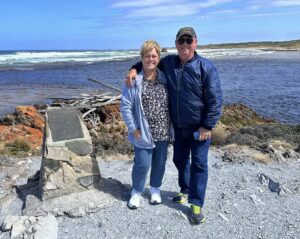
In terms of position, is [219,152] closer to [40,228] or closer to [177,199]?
[177,199]

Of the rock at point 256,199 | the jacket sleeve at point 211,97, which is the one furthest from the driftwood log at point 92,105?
the jacket sleeve at point 211,97

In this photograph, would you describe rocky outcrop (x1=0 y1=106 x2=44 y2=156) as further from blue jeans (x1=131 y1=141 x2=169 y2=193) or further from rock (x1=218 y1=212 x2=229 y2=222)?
rock (x1=218 y1=212 x2=229 y2=222)

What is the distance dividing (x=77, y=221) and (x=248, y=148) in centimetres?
465

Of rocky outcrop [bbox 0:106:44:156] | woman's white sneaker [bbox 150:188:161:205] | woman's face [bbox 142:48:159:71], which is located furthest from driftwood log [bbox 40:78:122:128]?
woman's face [bbox 142:48:159:71]

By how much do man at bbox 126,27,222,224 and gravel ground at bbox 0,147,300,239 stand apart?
0.90 feet

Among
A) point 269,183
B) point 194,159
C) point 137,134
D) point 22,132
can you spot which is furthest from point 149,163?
point 22,132

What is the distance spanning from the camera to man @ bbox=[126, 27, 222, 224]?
4863 mm

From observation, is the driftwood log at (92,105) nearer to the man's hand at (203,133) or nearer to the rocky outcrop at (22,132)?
the rocky outcrop at (22,132)

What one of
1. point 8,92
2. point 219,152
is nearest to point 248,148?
point 219,152

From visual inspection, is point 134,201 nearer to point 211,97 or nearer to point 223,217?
point 223,217

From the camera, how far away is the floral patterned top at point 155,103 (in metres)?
5.15

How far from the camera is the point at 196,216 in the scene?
5.25 metres

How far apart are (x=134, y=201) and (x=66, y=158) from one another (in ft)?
3.55

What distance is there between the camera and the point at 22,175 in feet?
24.2
